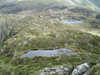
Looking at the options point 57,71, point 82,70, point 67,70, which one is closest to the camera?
point 82,70

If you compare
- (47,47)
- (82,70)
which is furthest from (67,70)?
(47,47)

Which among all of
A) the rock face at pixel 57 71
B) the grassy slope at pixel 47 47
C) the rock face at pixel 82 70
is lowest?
the grassy slope at pixel 47 47

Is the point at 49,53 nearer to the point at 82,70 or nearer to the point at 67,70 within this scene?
the point at 67,70

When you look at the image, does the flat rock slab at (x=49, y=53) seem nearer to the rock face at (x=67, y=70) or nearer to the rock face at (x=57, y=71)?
the rock face at (x=57, y=71)

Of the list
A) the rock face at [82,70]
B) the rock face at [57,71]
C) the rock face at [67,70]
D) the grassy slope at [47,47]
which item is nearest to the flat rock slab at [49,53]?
the grassy slope at [47,47]

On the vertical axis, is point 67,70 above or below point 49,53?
above

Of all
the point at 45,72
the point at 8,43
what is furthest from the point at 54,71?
the point at 8,43

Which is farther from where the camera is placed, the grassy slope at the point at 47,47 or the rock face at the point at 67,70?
the grassy slope at the point at 47,47

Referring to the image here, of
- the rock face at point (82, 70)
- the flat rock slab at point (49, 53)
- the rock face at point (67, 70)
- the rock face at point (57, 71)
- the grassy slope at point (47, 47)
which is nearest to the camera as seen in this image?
the rock face at point (82, 70)

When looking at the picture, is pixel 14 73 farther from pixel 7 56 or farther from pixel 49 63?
pixel 7 56

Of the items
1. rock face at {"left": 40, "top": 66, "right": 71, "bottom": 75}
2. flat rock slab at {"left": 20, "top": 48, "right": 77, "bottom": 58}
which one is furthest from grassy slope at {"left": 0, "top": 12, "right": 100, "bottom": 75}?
flat rock slab at {"left": 20, "top": 48, "right": 77, "bottom": 58}

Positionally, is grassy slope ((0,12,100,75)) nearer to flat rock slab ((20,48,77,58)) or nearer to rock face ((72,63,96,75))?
flat rock slab ((20,48,77,58))

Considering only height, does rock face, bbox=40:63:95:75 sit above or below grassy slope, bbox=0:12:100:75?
above
